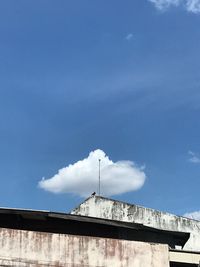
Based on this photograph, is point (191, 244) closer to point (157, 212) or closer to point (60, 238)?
point (157, 212)

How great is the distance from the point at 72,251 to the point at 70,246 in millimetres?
176

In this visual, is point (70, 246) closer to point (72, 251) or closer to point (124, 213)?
point (72, 251)

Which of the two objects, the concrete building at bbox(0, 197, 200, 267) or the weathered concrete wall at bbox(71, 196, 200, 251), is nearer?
the concrete building at bbox(0, 197, 200, 267)

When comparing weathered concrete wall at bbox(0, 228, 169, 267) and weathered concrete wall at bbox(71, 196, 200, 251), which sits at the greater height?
weathered concrete wall at bbox(71, 196, 200, 251)

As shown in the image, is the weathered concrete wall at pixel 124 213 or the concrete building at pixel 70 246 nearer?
the concrete building at pixel 70 246

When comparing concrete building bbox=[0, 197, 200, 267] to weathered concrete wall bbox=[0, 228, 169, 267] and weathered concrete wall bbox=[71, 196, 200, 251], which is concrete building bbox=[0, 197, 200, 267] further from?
weathered concrete wall bbox=[71, 196, 200, 251]

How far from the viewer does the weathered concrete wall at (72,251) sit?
54.4ft

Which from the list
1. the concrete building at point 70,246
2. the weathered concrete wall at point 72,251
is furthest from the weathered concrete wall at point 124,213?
the weathered concrete wall at point 72,251

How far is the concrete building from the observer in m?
16.7

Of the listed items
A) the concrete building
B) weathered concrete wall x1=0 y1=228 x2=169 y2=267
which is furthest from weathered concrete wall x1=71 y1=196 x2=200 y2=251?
weathered concrete wall x1=0 y1=228 x2=169 y2=267

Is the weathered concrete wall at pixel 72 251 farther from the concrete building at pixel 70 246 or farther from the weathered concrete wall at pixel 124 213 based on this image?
the weathered concrete wall at pixel 124 213

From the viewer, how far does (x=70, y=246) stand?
17.0 m

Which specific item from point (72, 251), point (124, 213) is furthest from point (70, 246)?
point (124, 213)

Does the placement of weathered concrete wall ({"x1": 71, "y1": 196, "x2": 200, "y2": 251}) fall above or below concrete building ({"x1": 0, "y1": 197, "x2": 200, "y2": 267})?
above
